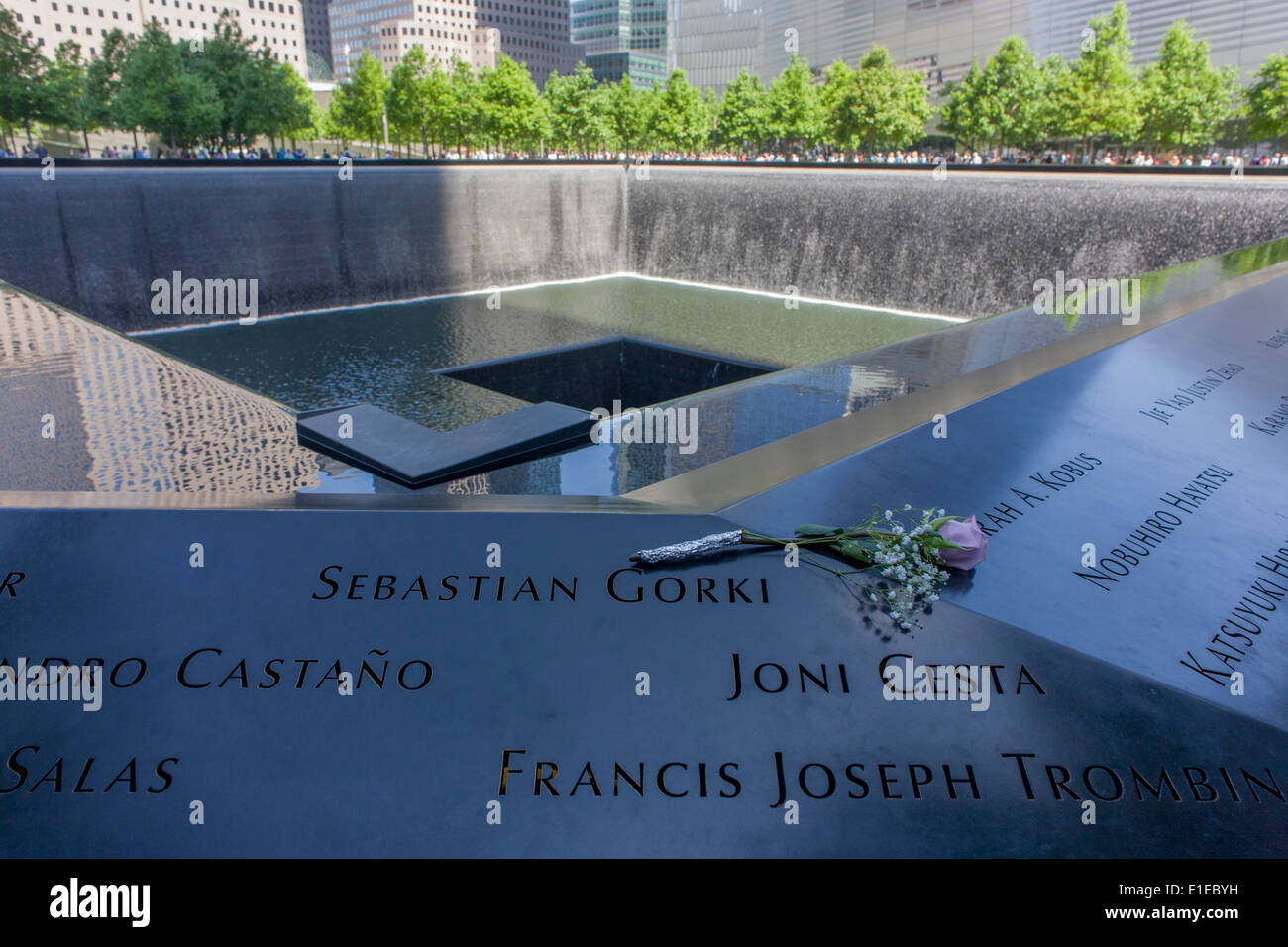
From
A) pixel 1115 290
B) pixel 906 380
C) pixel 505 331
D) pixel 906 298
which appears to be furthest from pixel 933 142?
pixel 906 380

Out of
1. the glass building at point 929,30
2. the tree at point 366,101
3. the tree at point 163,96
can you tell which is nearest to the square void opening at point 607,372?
the tree at point 163,96

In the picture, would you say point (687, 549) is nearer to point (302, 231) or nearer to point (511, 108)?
point (302, 231)

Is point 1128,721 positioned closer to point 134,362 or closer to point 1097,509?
point 1097,509

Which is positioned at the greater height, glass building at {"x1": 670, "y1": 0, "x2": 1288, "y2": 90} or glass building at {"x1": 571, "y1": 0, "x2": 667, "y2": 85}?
glass building at {"x1": 571, "y1": 0, "x2": 667, "y2": 85}

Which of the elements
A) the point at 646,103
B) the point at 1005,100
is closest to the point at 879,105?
the point at 1005,100

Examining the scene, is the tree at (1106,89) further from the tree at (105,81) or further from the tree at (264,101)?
the tree at (105,81)

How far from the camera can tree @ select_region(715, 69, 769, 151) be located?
1355 inches

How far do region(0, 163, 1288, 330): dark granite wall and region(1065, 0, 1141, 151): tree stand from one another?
1460cm

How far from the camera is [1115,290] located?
636 cm

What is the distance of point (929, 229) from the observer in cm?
1452

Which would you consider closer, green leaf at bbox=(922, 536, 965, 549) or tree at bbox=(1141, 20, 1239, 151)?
green leaf at bbox=(922, 536, 965, 549)

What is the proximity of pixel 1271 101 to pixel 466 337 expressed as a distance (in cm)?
2597

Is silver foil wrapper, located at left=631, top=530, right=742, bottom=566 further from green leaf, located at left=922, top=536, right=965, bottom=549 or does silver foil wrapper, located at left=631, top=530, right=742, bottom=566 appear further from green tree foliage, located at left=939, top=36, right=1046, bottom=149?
green tree foliage, located at left=939, top=36, right=1046, bottom=149

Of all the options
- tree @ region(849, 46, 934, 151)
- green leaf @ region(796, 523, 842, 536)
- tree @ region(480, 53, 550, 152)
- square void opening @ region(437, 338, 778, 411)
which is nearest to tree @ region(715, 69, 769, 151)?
tree @ region(849, 46, 934, 151)
